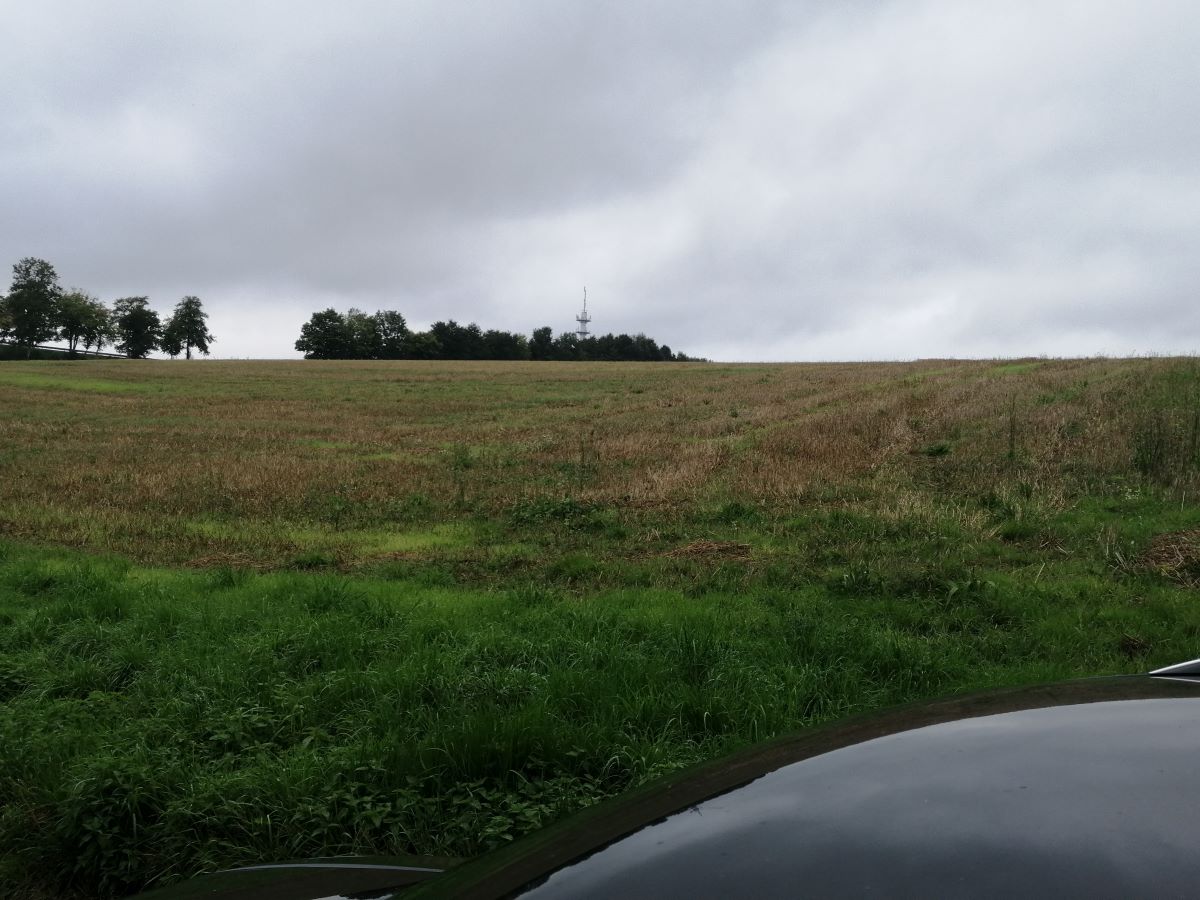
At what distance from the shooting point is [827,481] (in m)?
11.6

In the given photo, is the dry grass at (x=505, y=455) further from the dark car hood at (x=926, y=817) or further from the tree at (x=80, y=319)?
the tree at (x=80, y=319)

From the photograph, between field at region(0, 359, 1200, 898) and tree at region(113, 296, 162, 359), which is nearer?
field at region(0, 359, 1200, 898)

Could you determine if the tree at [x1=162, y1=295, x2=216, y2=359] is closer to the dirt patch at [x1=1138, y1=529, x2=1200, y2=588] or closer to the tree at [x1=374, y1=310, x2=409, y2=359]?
the tree at [x1=374, y1=310, x2=409, y2=359]

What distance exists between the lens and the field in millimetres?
3779

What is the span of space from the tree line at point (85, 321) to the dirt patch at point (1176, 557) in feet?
342

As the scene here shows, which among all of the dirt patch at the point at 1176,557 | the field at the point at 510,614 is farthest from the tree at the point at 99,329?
the dirt patch at the point at 1176,557

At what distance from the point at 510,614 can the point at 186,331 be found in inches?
4980

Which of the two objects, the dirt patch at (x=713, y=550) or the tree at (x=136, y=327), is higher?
the tree at (x=136, y=327)

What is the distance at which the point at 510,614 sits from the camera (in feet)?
21.2

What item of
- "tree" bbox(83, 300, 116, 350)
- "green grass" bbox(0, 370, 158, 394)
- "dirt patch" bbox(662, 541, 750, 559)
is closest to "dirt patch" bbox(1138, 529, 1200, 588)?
"dirt patch" bbox(662, 541, 750, 559)

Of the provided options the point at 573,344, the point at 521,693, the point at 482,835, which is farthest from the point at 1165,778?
the point at 573,344

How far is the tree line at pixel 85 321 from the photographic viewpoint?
309 ft

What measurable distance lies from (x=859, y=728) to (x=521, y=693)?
3102 millimetres

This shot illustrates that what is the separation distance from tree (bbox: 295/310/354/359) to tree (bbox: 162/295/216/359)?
1639 cm
